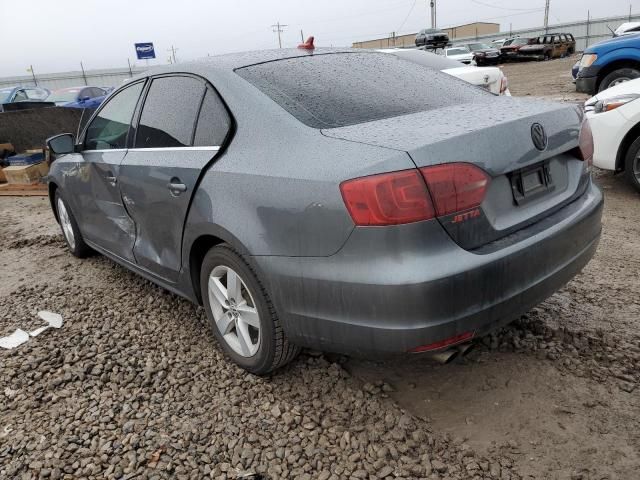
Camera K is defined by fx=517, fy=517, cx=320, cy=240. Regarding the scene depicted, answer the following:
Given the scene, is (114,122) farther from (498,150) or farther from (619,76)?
(619,76)

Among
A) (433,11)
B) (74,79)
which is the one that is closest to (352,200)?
(74,79)

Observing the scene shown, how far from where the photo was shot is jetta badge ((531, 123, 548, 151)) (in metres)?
2.13

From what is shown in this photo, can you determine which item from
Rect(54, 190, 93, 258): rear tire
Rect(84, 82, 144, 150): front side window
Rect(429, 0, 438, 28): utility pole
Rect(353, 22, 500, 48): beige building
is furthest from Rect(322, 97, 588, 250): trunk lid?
Rect(353, 22, 500, 48): beige building

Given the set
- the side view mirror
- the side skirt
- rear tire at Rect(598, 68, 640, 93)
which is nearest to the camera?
the side skirt

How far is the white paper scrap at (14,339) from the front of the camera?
10.7 feet

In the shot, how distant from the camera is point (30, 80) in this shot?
115 feet

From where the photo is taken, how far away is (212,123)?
2.58m

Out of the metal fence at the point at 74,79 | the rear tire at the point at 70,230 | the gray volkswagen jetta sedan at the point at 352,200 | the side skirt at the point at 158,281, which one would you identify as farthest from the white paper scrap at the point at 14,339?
the metal fence at the point at 74,79

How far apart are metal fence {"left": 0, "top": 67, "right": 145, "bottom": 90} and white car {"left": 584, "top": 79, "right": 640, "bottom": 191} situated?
34.7m

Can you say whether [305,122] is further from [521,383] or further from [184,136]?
[521,383]

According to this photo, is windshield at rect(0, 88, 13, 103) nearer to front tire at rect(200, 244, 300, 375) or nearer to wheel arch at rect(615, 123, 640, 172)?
front tire at rect(200, 244, 300, 375)

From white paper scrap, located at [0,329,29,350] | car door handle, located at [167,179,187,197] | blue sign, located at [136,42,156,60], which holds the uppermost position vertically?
blue sign, located at [136,42,156,60]

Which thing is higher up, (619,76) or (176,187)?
(176,187)

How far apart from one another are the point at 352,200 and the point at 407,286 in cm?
37
